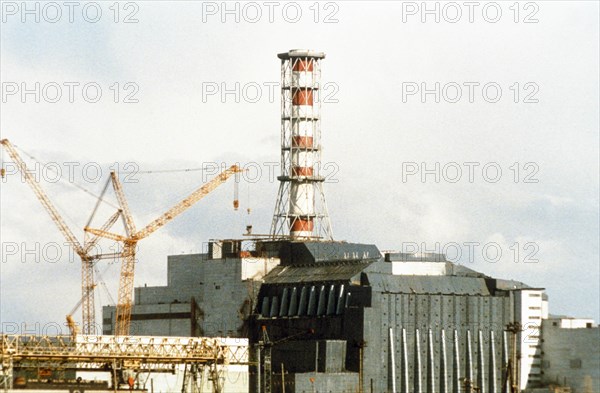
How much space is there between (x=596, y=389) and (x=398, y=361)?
73.0 feet

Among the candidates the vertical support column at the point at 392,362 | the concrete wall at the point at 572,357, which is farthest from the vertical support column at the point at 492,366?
the vertical support column at the point at 392,362

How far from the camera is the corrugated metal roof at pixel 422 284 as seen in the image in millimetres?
191000

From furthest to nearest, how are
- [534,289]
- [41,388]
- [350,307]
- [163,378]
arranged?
[534,289]
[350,307]
[163,378]
[41,388]

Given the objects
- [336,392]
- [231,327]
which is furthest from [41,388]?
[231,327]

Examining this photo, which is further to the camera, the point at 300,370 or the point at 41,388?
the point at 300,370

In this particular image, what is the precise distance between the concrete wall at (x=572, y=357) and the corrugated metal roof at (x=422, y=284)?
9.29 metres

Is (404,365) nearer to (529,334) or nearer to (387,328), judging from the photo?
(387,328)

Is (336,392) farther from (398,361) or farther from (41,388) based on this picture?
A: (41,388)

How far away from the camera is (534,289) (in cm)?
19962

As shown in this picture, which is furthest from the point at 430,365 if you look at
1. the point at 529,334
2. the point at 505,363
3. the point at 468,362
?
the point at 529,334

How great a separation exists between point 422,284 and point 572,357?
60.3 ft

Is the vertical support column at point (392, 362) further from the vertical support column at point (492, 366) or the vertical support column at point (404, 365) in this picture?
the vertical support column at point (492, 366)

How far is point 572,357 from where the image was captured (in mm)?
195750

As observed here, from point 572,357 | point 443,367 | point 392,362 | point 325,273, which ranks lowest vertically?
point 443,367
